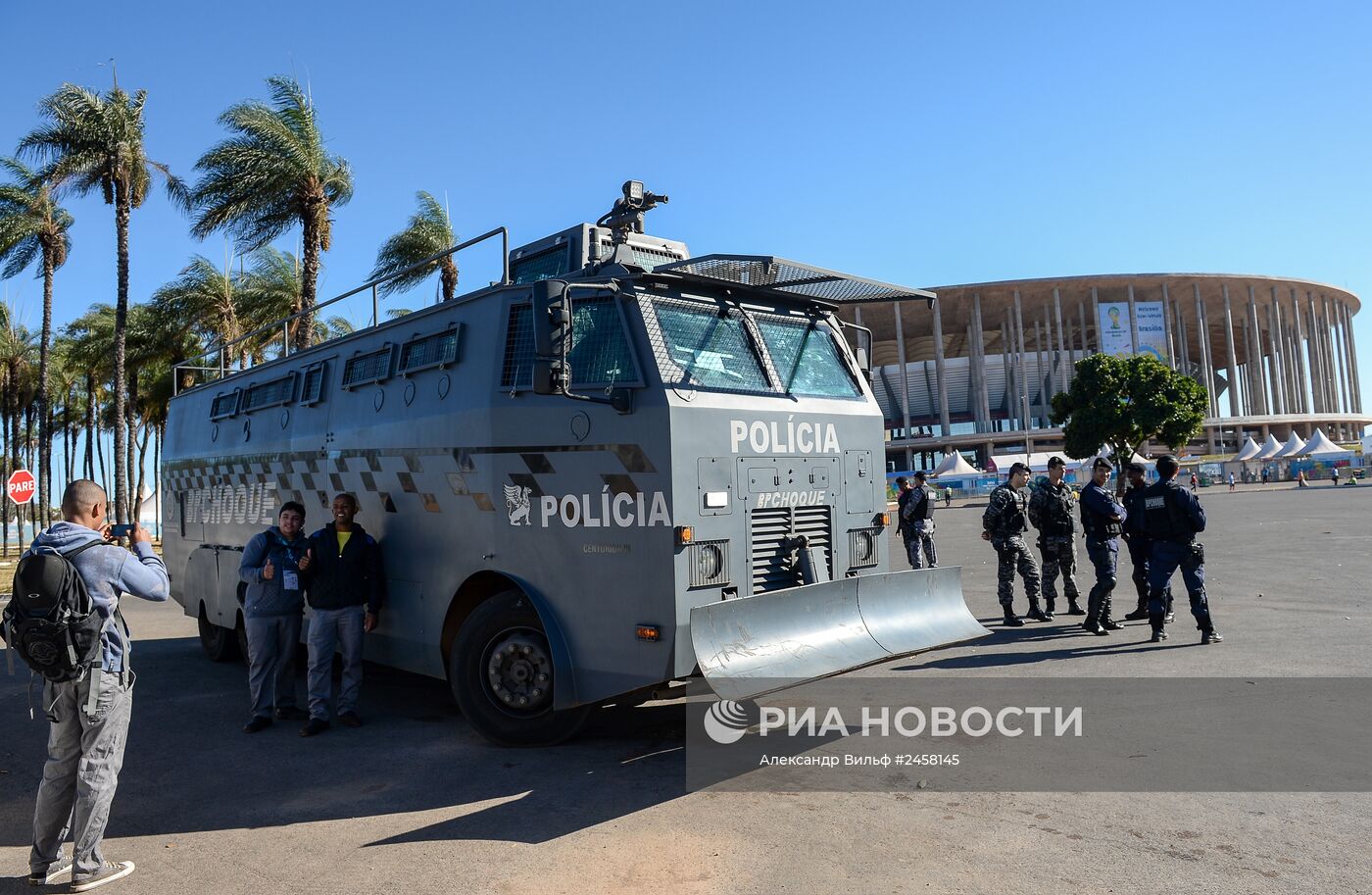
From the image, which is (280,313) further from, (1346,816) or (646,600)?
(1346,816)

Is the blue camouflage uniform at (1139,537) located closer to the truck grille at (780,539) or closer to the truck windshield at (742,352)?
the truck windshield at (742,352)

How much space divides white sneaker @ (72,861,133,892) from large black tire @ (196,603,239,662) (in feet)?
19.2

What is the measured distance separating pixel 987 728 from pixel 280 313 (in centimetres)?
2968

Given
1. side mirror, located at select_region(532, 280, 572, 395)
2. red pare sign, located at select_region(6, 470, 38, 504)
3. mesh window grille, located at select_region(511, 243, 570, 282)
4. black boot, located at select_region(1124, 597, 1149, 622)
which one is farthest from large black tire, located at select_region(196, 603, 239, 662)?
red pare sign, located at select_region(6, 470, 38, 504)

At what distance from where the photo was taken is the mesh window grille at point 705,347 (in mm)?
5641

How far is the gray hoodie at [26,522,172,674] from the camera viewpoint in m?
4.30

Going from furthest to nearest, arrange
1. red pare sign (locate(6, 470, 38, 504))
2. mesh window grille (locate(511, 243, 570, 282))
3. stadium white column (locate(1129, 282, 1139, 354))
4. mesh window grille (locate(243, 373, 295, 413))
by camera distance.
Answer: stadium white column (locate(1129, 282, 1139, 354)) → red pare sign (locate(6, 470, 38, 504)) → mesh window grille (locate(243, 373, 295, 413)) → mesh window grille (locate(511, 243, 570, 282))

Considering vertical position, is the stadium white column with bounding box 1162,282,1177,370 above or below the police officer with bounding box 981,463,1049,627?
above

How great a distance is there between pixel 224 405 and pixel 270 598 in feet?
13.1

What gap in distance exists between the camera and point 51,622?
162 inches

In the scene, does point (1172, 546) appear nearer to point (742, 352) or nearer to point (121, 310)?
point (742, 352)

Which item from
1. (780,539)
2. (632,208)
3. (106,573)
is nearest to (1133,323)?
(632,208)

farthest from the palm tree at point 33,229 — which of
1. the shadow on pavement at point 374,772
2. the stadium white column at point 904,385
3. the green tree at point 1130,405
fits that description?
the stadium white column at point 904,385

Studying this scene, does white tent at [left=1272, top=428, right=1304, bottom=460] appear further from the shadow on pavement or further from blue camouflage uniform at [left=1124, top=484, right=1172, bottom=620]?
the shadow on pavement
